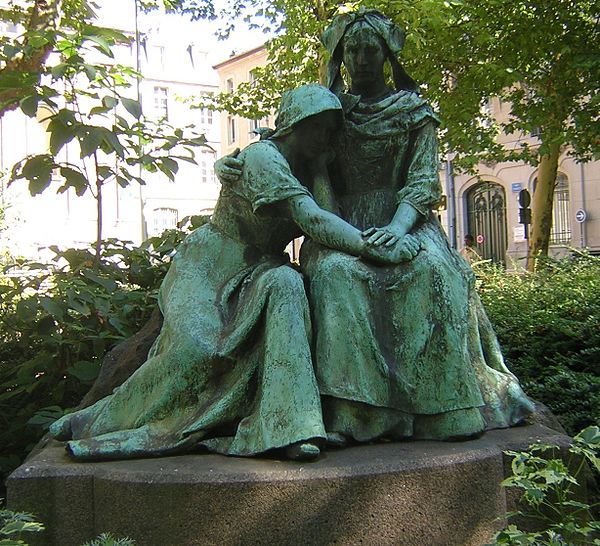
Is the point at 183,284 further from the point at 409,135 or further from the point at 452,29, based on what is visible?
the point at 452,29

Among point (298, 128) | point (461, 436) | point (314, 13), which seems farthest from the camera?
point (314, 13)

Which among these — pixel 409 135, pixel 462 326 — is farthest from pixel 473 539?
pixel 409 135

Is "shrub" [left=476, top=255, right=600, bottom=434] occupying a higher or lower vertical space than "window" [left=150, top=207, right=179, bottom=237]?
lower

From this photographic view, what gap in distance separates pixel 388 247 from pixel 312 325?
16.7 inches

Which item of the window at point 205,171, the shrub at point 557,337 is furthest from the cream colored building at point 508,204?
the shrub at point 557,337

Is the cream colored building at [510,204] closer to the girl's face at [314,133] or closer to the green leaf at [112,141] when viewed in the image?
the green leaf at [112,141]

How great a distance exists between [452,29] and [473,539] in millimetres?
9742

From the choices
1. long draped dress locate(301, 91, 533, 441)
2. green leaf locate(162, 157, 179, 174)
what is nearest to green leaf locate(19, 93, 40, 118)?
green leaf locate(162, 157, 179, 174)

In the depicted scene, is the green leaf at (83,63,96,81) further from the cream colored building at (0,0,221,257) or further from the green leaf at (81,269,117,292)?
the cream colored building at (0,0,221,257)

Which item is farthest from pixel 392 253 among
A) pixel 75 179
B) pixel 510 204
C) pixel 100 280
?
pixel 510 204

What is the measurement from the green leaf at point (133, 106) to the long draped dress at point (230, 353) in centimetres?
152

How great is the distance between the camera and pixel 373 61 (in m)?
3.62

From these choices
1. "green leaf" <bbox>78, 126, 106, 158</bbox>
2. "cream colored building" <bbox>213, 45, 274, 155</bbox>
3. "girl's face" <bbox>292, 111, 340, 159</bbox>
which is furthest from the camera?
"cream colored building" <bbox>213, 45, 274, 155</bbox>

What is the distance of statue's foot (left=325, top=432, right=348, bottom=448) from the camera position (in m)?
2.86
